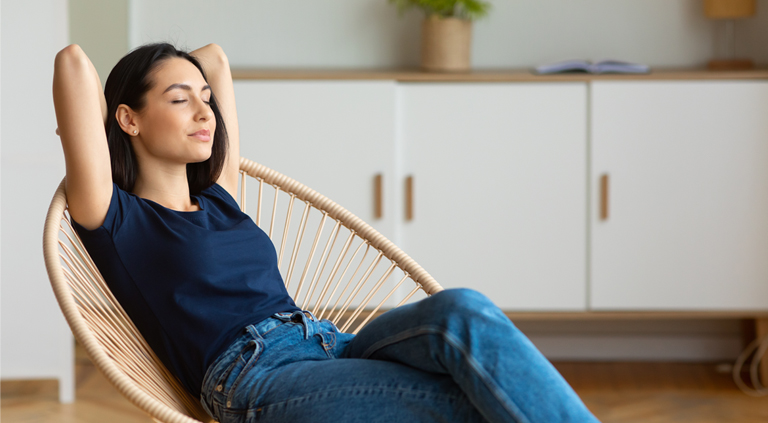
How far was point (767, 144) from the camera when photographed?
2395mm

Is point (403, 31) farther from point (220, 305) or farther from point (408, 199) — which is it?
point (220, 305)

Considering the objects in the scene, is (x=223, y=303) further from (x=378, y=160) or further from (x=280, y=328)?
(x=378, y=160)

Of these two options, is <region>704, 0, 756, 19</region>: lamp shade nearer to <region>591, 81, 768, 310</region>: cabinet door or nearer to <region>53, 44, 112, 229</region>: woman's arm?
<region>591, 81, 768, 310</region>: cabinet door

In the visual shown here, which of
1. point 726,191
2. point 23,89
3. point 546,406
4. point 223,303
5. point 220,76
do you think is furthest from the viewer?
point 726,191

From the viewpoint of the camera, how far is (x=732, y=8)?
2.56 m

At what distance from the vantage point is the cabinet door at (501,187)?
2420 mm

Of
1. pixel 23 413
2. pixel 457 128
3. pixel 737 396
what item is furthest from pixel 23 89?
pixel 737 396

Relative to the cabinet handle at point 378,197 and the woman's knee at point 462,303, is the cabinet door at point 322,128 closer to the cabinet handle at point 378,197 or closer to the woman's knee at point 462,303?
the cabinet handle at point 378,197

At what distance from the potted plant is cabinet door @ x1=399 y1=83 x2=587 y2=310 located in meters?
0.19

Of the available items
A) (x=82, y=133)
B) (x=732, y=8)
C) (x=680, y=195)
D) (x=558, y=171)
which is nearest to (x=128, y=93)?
(x=82, y=133)

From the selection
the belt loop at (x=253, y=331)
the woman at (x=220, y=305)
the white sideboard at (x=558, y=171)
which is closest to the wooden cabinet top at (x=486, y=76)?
the white sideboard at (x=558, y=171)

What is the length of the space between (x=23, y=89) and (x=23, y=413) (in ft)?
3.29

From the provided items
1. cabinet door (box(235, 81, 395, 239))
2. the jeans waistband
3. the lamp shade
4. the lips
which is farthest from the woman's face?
the lamp shade

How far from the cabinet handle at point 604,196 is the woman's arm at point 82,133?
5.61 feet
